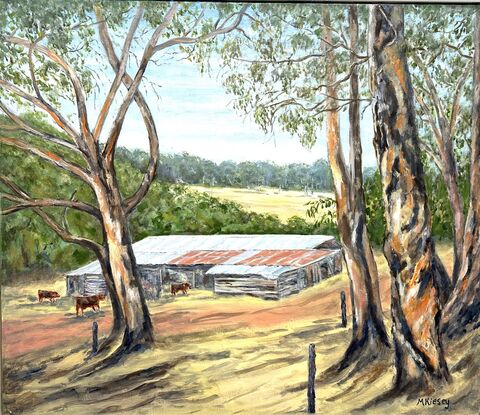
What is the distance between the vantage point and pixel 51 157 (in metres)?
2.68

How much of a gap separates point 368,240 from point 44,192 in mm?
1283

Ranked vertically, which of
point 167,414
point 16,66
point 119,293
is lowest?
point 167,414

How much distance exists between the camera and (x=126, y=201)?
271 centimetres

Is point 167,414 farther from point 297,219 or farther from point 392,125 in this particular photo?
point 392,125

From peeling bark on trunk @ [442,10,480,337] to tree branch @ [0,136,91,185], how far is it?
1.52 m

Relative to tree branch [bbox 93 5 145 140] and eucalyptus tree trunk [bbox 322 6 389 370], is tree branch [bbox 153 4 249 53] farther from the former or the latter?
eucalyptus tree trunk [bbox 322 6 389 370]

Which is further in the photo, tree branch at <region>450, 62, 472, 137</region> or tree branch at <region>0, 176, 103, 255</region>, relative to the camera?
tree branch at <region>450, 62, 472, 137</region>

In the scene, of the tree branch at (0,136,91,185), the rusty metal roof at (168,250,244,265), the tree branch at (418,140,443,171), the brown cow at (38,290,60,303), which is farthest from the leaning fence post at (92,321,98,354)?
the tree branch at (418,140,443,171)

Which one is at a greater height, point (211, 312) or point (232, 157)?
point (232, 157)

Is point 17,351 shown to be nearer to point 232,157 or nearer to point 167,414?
point 167,414

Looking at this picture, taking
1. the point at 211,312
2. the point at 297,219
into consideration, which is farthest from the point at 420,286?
the point at 211,312

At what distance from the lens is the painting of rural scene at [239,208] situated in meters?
2.66

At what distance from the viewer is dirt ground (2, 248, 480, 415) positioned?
2654mm
